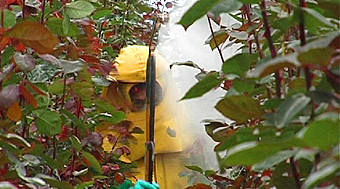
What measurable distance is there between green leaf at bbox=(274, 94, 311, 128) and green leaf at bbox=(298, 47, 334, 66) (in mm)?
45

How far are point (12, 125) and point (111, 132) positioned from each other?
1.19m

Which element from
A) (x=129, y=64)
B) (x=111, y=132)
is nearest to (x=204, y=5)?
(x=111, y=132)

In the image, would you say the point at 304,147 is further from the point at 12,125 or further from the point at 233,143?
the point at 12,125

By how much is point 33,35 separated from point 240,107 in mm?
323

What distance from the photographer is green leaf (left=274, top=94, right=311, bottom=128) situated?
1.83 ft

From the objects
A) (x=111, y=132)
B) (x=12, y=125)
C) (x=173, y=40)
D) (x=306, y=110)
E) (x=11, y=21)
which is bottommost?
(x=111, y=132)

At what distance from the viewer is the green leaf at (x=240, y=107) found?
0.71 meters

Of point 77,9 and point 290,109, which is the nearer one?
point 290,109

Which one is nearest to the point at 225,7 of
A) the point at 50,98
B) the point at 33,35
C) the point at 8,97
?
the point at 33,35

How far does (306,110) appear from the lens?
0.62 meters

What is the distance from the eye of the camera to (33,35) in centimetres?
84

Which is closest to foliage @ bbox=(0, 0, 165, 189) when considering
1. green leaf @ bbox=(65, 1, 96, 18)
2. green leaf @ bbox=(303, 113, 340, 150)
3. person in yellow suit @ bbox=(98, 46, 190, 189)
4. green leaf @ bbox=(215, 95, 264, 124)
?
green leaf @ bbox=(65, 1, 96, 18)

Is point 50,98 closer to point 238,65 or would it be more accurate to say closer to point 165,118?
point 165,118

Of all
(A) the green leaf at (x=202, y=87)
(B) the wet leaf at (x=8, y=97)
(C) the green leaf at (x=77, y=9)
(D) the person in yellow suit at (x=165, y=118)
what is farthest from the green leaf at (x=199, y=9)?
(D) the person in yellow suit at (x=165, y=118)
